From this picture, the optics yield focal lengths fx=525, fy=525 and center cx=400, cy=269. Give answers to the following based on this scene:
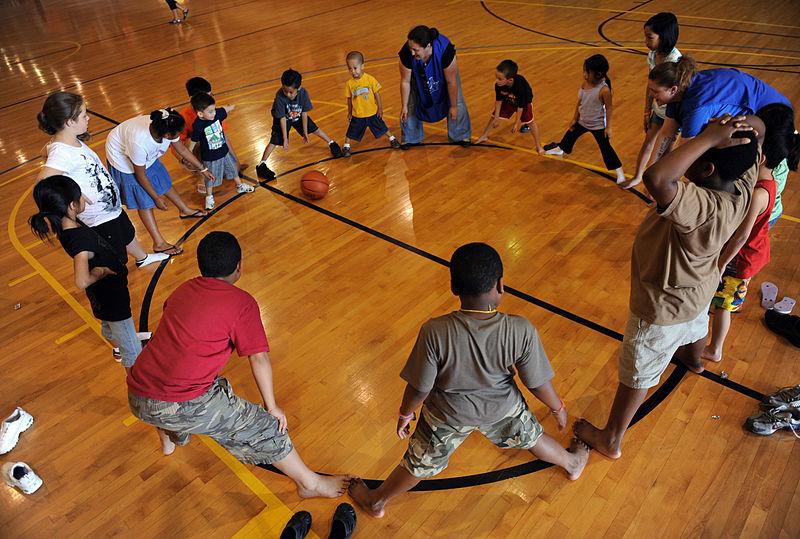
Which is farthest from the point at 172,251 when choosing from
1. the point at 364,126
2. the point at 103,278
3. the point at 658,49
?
the point at 658,49

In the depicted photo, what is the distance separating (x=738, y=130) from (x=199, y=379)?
2301 mm

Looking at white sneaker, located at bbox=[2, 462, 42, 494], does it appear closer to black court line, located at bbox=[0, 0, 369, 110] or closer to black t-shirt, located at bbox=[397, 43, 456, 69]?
black t-shirt, located at bbox=[397, 43, 456, 69]

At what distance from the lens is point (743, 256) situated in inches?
115

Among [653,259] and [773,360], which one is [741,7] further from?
[653,259]

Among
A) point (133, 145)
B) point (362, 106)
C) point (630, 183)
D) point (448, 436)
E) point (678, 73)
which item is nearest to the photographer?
point (448, 436)

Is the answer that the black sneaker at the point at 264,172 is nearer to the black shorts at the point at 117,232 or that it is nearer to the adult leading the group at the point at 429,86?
the adult leading the group at the point at 429,86

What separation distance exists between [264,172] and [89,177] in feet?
8.76

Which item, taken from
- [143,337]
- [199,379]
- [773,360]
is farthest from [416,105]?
[199,379]

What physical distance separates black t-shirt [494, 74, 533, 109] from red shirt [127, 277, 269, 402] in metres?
4.49

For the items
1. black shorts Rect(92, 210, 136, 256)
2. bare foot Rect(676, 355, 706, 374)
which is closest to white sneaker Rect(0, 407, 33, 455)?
black shorts Rect(92, 210, 136, 256)

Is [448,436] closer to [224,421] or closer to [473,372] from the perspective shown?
[473,372]

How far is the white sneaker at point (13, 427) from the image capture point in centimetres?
315

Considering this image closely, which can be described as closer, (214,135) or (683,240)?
(683,240)

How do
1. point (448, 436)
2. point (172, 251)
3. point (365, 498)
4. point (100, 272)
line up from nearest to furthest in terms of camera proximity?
point (448, 436)
point (365, 498)
point (100, 272)
point (172, 251)
